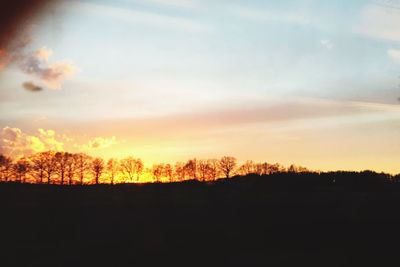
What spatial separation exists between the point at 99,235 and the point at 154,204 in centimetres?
819

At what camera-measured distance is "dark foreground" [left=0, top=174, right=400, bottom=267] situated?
2059 cm

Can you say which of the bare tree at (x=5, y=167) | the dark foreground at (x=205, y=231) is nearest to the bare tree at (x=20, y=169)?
the bare tree at (x=5, y=167)

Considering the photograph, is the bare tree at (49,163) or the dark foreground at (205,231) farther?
the bare tree at (49,163)

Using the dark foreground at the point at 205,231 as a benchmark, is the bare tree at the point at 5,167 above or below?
above

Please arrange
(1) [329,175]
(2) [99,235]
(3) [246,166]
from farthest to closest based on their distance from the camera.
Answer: (3) [246,166]
(1) [329,175]
(2) [99,235]

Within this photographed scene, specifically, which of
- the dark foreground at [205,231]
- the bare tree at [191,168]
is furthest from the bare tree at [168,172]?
the dark foreground at [205,231]

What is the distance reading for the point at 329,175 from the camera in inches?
2317

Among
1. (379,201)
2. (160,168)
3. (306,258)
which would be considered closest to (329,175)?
(379,201)

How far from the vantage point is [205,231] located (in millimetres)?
26219

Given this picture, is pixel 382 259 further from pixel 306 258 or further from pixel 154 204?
pixel 154 204

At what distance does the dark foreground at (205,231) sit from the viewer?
20.6 m

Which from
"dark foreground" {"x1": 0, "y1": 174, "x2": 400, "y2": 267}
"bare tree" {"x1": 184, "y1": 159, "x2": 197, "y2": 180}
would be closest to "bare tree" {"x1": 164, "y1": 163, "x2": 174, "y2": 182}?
"bare tree" {"x1": 184, "y1": 159, "x2": 197, "y2": 180}

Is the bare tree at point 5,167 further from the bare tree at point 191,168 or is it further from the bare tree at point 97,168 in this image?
the bare tree at point 191,168

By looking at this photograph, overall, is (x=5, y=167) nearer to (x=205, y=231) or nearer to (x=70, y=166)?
(x=70, y=166)
